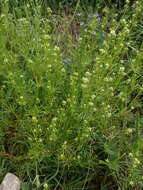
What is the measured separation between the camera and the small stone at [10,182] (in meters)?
1.68

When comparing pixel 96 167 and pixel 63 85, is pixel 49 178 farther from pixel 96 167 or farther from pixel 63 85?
pixel 63 85

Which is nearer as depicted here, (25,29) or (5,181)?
(5,181)

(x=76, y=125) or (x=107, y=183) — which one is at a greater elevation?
(x=76, y=125)

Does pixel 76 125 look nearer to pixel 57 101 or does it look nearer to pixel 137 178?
pixel 57 101

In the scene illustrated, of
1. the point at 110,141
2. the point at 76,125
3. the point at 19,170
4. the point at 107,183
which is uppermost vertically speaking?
the point at 76,125

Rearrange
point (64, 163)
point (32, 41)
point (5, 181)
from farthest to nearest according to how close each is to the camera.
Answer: point (32, 41) < point (64, 163) < point (5, 181)

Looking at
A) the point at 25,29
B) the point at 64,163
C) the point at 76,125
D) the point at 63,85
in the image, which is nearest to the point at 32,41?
the point at 25,29

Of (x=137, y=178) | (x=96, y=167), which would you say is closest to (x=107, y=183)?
(x=96, y=167)

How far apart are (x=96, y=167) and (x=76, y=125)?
1.08ft

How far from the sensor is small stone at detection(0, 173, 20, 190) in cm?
168

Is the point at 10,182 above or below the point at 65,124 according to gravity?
below

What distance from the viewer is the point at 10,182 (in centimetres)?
172

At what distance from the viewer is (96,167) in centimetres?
192

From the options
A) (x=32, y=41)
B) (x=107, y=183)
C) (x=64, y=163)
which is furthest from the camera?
(x=32, y=41)
